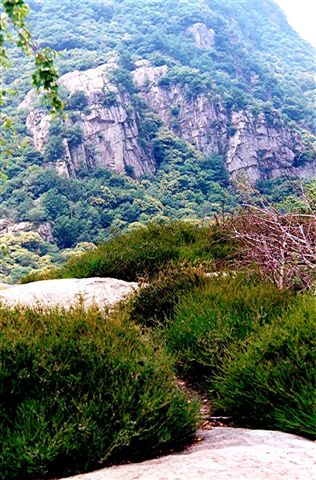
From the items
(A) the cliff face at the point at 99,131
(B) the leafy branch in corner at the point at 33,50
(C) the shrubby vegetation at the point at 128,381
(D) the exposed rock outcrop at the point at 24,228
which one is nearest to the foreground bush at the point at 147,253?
(C) the shrubby vegetation at the point at 128,381

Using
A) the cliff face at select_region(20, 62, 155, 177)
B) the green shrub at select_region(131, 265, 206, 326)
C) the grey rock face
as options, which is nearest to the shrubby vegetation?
the green shrub at select_region(131, 265, 206, 326)

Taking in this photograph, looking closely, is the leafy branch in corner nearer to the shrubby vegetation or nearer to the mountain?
the shrubby vegetation

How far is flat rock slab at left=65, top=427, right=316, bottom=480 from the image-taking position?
5.98ft

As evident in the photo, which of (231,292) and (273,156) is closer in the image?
(231,292)

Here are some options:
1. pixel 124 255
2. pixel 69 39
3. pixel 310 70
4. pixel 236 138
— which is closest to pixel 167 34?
pixel 69 39

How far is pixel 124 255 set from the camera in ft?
26.2

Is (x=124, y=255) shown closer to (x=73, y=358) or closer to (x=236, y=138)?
(x=73, y=358)

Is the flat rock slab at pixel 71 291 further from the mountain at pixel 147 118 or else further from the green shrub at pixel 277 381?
the mountain at pixel 147 118

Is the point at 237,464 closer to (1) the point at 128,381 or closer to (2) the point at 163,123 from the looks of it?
(1) the point at 128,381

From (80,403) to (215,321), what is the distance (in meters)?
1.87

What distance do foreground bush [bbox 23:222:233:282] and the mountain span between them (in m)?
27.5

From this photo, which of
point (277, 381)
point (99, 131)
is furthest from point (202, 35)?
point (277, 381)

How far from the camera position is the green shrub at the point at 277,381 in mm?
2684

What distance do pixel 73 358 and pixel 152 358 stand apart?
17.2 inches
